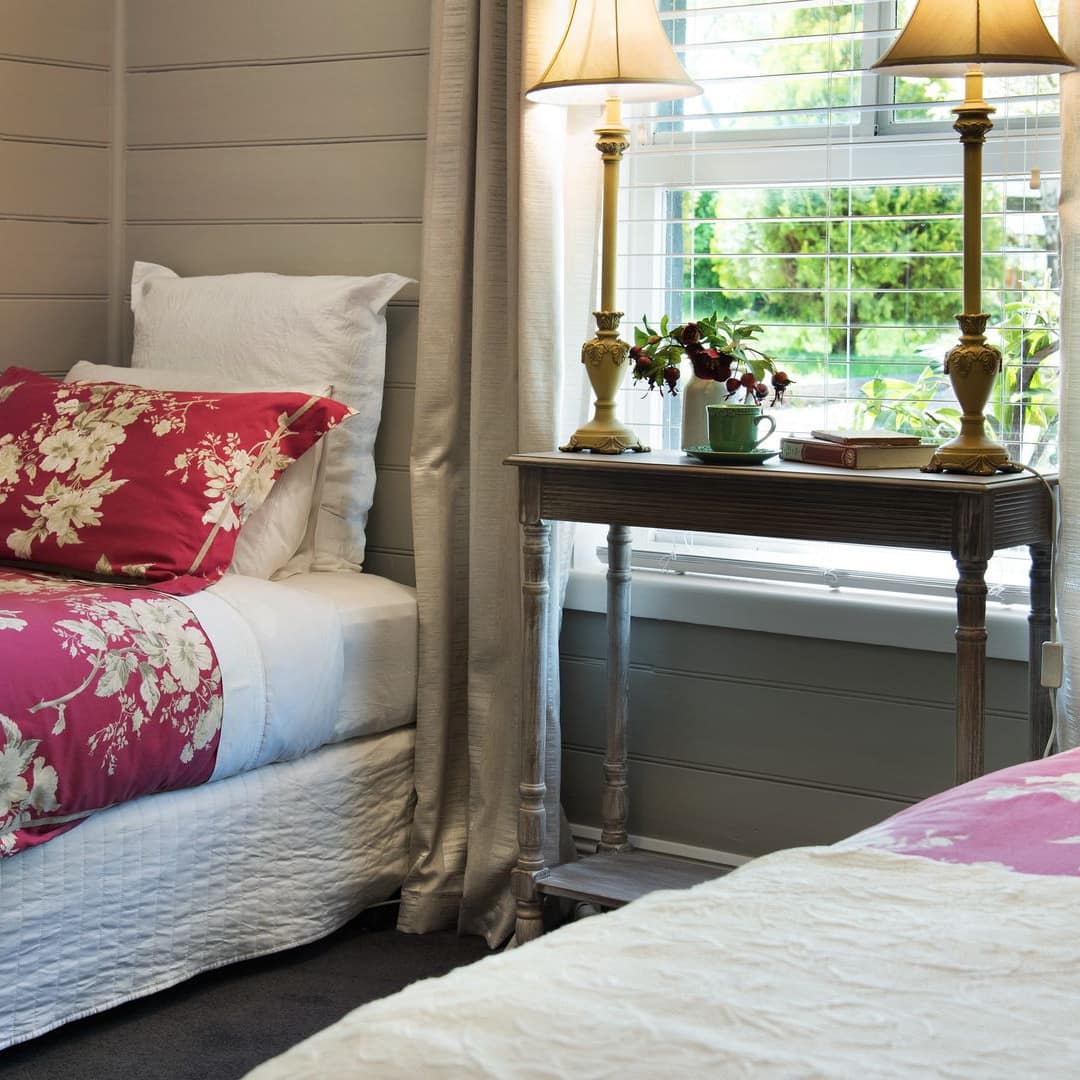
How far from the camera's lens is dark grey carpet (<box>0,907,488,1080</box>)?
78.4 inches

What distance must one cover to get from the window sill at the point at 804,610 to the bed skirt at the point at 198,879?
1.59 ft

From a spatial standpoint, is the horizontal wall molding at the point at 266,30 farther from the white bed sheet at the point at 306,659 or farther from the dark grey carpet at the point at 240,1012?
the dark grey carpet at the point at 240,1012

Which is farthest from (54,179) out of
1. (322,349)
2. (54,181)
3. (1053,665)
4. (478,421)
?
(1053,665)

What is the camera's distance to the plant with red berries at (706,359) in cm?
221

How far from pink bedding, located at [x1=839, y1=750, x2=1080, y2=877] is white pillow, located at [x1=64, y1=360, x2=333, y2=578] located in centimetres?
166

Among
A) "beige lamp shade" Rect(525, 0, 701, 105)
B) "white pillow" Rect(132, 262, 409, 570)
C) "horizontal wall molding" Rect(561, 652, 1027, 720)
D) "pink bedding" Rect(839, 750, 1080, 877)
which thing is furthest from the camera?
"white pillow" Rect(132, 262, 409, 570)

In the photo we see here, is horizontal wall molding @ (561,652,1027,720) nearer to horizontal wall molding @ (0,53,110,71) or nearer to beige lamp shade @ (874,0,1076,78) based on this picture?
beige lamp shade @ (874,0,1076,78)

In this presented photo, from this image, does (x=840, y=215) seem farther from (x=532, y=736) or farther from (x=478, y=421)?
(x=532, y=736)

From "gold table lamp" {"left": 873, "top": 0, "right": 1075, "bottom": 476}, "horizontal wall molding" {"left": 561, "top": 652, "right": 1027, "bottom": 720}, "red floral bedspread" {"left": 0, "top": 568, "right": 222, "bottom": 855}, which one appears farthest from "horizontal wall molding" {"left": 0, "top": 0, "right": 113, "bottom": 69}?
"gold table lamp" {"left": 873, "top": 0, "right": 1075, "bottom": 476}

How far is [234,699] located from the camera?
2.17 m

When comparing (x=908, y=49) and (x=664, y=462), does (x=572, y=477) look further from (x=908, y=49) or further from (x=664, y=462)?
(x=908, y=49)

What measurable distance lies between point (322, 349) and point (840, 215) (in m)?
0.94

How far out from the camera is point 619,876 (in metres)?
2.33

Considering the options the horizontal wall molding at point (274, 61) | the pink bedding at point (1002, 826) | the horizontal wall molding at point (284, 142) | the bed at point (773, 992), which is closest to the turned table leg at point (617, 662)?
the horizontal wall molding at point (284, 142)
